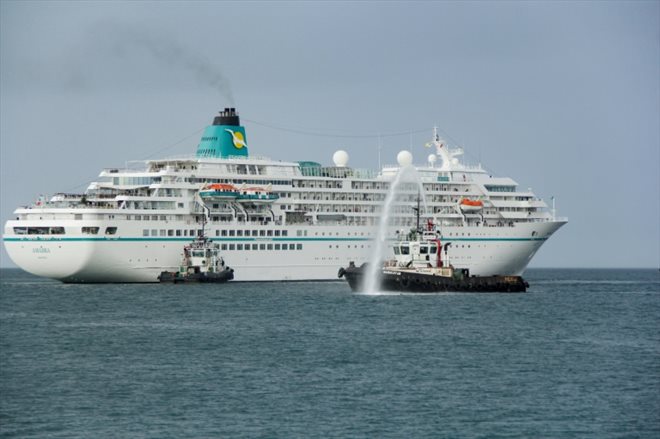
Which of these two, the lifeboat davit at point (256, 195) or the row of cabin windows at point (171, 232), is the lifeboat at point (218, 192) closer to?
the lifeboat davit at point (256, 195)

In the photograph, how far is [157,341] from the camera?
186 ft

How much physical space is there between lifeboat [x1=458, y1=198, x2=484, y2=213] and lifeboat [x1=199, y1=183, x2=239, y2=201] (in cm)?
2166

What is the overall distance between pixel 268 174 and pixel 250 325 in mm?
43592

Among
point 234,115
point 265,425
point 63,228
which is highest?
point 234,115

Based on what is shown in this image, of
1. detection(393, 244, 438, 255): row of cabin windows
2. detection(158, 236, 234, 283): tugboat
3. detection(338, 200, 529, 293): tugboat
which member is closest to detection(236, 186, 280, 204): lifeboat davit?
detection(158, 236, 234, 283): tugboat

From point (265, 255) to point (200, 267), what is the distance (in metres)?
7.57

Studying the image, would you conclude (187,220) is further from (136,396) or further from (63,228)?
(136,396)

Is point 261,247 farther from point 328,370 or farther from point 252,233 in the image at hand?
point 328,370

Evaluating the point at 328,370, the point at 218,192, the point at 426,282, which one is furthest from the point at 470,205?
the point at 328,370

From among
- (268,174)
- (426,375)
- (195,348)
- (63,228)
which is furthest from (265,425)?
(268,174)

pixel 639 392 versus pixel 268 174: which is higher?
pixel 268 174

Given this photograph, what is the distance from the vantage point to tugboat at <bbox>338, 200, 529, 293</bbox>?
8319 centimetres

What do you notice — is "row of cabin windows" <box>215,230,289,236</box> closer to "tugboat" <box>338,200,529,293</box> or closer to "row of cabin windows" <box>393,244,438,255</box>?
"tugboat" <box>338,200,529,293</box>

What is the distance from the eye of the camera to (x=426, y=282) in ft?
272
